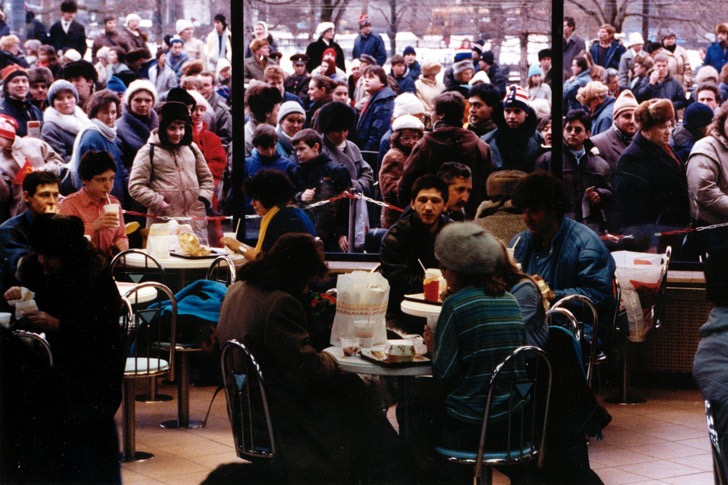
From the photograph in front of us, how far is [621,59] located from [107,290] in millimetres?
4768

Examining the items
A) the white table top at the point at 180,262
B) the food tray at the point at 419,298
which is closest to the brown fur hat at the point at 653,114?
the food tray at the point at 419,298

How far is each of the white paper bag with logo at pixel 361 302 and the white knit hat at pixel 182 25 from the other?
173 inches

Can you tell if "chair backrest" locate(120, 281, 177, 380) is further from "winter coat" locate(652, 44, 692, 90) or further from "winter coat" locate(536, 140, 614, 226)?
"winter coat" locate(652, 44, 692, 90)

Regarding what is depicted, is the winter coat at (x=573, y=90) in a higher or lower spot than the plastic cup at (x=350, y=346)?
higher

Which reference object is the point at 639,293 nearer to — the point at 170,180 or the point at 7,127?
the point at 170,180

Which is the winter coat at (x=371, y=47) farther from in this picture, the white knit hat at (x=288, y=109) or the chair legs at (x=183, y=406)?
the chair legs at (x=183, y=406)

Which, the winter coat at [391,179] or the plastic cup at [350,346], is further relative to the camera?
the winter coat at [391,179]

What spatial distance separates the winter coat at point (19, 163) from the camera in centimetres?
741

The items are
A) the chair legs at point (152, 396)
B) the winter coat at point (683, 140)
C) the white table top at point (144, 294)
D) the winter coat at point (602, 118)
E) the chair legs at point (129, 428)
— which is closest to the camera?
the chair legs at point (129, 428)

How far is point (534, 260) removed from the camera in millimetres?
5160

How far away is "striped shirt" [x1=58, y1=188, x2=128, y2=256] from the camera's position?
21.6 feet

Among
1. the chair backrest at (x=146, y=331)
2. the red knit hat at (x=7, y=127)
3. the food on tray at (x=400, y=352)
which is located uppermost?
the red knit hat at (x=7, y=127)

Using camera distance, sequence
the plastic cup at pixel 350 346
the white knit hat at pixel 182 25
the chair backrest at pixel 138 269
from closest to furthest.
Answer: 1. the plastic cup at pixel 350 346
2. the chair backrest at pixel 138 269
3. the white knit hat at pixel 182 25

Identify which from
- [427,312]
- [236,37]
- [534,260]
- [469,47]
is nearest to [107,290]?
[427,312]
